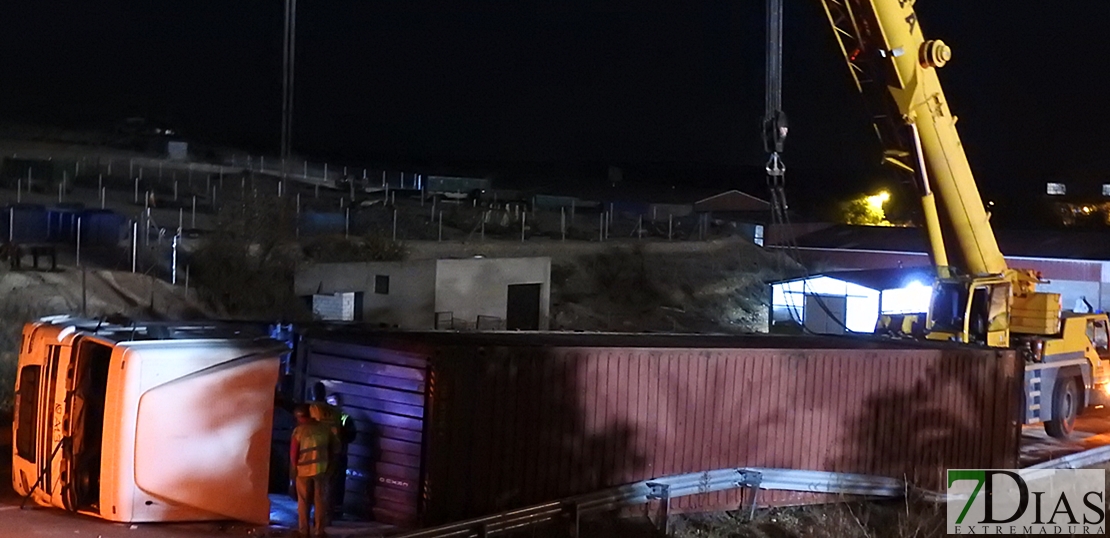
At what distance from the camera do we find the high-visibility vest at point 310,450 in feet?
34.4

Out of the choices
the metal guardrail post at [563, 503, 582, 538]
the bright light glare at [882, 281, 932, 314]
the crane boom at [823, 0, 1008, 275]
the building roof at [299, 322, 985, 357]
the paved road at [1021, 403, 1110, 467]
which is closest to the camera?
the metal guardrail post at [563, 503, 582, 538]

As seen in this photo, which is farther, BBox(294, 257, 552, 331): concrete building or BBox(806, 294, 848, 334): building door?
BBox(806, 294, 848, 334): building door

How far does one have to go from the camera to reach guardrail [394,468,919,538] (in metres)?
10.6

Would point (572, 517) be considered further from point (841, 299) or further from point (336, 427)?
point (841, 299)

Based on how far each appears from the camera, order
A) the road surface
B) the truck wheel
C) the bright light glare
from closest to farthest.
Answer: the road surface < the truck wheel < the bright light glare

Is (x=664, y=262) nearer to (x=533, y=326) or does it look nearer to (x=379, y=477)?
(x=533, y=326)

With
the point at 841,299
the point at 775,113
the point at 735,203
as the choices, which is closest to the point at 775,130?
the point at 775,113

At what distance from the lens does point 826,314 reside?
3136cm

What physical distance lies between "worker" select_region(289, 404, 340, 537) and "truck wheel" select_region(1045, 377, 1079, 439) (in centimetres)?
1334

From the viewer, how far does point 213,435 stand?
10.8 m

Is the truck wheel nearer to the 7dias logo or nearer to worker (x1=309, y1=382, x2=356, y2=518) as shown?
the 7dias logo

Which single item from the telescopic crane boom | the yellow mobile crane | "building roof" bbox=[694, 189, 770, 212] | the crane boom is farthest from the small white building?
"building roof" bbox=[694, 189, 770, 212]

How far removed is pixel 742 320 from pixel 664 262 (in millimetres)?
6061

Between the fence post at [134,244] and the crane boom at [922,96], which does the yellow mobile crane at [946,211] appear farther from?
the fence post at [134,244]
